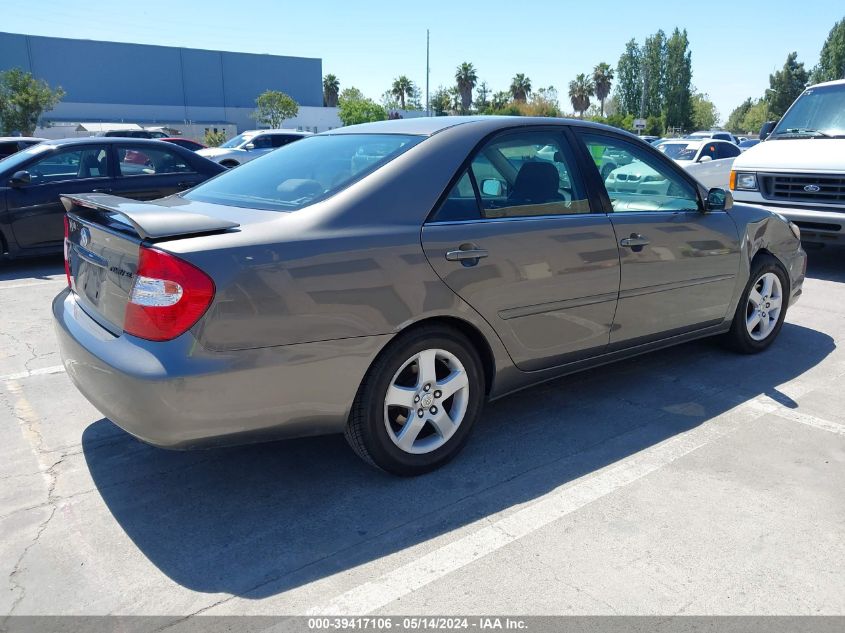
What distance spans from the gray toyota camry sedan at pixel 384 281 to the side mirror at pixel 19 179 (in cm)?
533

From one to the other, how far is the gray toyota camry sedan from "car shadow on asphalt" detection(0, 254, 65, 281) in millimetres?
5248

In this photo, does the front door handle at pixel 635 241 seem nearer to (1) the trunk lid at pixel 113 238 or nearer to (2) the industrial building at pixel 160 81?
(1) the trunk lid at pixel 113 238

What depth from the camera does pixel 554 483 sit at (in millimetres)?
3225

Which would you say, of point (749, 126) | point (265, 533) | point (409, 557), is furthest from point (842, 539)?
point (749, 126)

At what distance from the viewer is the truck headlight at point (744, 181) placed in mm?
8523

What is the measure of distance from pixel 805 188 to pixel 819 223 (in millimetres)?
473

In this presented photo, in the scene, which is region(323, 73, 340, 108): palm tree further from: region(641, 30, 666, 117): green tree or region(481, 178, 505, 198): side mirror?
region(481, 178, 505, 198): side mirror

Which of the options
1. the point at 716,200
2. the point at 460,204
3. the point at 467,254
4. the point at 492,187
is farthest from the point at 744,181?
the point at 467,254

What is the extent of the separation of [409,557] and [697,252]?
108 inches

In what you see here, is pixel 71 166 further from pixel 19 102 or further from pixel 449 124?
pixel 19 102

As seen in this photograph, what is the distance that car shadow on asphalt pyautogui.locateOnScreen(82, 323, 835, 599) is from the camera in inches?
105

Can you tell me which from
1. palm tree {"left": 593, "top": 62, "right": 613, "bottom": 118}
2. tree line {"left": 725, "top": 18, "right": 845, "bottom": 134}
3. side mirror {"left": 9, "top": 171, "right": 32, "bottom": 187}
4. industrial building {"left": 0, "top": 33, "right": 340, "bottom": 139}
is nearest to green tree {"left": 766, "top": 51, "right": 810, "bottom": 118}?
tree line {"left": 725, "top": 18, "right": 845, "bottom": 134}

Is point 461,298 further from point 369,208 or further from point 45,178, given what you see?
point 45,178

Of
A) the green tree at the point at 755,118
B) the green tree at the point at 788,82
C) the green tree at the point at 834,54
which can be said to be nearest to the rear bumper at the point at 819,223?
the green tree at the point at 834,54
